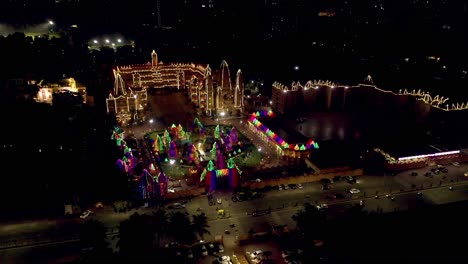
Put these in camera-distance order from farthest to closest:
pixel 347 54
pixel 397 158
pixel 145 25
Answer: pixel 145 25 < pixel 347 54 < pixel 397 158

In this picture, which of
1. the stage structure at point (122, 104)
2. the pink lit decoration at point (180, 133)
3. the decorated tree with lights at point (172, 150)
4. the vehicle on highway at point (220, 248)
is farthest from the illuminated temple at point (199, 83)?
the vehicle on highway at point (220, 248)

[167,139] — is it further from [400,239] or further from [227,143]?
[400,239]

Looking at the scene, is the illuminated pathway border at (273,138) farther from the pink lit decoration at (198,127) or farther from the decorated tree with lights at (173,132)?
the decorated tree with lights at (173,132)

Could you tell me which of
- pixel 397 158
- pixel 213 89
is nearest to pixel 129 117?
pixel 213 89

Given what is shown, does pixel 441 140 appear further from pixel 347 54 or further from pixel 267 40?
pixel 267 40

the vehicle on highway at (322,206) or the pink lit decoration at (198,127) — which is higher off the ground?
the pink lit decoration at (198,127)

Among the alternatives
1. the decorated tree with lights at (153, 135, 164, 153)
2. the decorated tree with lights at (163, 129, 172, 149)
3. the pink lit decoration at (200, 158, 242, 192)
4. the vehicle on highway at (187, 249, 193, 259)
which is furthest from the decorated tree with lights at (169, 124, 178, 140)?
the vehicle on highway at (187, 249, 193, 259)

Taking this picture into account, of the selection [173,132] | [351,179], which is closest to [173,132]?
[173,132]

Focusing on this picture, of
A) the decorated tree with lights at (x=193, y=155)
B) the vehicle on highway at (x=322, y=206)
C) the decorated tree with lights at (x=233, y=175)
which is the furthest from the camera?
the decorated tree with lights at (x=193, y=155)
